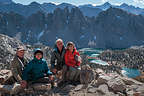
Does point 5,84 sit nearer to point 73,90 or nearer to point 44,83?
point 44,83

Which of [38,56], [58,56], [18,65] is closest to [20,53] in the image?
[18,65]

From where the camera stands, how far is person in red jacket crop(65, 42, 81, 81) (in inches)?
559

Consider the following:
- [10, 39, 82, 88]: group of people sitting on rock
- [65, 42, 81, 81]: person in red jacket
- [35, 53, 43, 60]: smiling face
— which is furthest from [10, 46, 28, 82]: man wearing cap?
[65, 42, 81, 81]: person in red jacket

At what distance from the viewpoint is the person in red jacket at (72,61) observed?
14.2m

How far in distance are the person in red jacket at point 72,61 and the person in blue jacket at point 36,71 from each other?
191cm

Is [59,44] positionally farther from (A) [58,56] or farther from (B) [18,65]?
(B) [18,65]

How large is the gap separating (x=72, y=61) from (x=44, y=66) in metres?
2.57

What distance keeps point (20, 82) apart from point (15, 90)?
0.69 meters

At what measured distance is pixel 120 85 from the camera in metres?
13.0

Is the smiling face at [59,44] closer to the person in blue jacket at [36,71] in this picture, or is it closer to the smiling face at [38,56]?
the person in blue jacket at [36,71]

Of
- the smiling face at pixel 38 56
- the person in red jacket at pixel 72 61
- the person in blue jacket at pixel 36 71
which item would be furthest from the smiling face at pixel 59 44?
the smiling face at pixel 38 56

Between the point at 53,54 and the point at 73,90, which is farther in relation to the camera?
the point at 53,54

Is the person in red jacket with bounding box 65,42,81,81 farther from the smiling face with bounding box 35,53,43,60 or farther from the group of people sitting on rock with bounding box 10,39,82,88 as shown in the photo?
the smiling face with bounding box 35,53,43,60

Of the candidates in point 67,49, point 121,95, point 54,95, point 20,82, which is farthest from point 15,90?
point 121,95
